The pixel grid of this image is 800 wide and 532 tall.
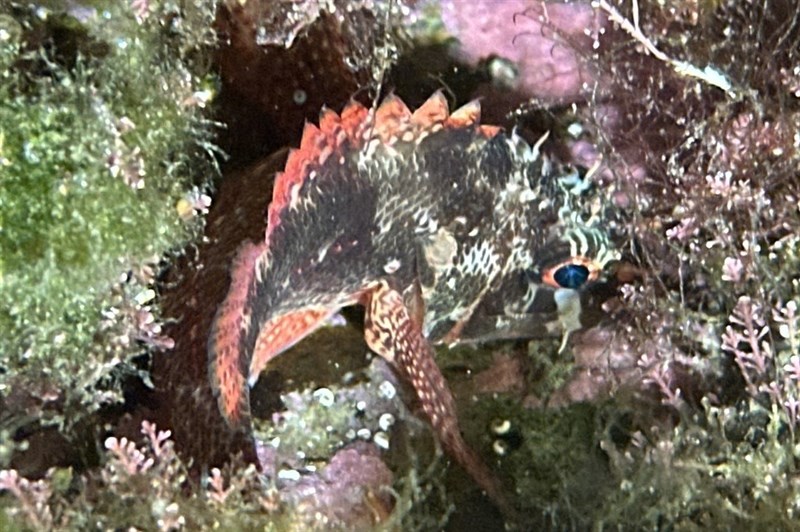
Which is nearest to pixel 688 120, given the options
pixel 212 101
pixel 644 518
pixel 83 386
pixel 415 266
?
pixel 415 266

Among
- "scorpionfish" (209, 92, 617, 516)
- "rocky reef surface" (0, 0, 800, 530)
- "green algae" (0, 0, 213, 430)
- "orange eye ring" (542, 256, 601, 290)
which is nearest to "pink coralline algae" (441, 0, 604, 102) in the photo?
"rocky reef surface" (0, 0, 800, 530)

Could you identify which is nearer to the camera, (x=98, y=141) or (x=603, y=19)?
(x=98, y=141)

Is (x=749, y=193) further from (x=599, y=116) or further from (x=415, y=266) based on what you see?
Result: (x=415, y=266)

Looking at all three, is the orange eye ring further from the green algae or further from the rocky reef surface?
the green algae

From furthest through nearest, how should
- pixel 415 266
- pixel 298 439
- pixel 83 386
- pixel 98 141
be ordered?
pixel 415 266
pixel 298 439
pixel 83 386
pixel 98 141

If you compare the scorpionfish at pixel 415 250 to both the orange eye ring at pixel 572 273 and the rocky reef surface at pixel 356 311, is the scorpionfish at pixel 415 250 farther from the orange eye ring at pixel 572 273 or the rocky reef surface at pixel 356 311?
the rocky reef surface at pixel 356 311

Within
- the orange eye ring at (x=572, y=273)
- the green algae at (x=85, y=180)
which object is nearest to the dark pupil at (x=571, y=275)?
the orange eye ring at (x=572, y=273)
